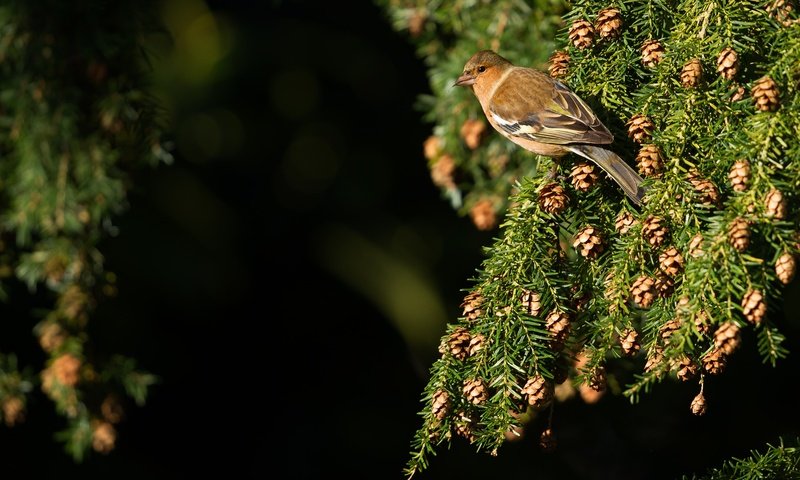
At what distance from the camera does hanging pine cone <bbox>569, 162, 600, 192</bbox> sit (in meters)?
2.68

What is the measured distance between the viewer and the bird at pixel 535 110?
9.45ft

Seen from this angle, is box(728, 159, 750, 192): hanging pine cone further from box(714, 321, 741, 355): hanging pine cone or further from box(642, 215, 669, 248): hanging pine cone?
box(714, 321, 741, 355): hanging pine cone

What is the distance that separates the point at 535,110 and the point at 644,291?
137cm

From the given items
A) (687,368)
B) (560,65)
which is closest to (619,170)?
(560,65)

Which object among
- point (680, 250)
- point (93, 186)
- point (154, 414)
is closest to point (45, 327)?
point (93, 186)

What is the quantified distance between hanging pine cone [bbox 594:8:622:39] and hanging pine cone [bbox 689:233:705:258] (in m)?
0.74

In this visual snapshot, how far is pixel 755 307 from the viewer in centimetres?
207

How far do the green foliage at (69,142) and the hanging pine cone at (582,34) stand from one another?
1731 millimetres

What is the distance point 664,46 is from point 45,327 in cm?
260

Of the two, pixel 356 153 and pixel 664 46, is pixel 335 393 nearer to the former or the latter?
pixel 356 153

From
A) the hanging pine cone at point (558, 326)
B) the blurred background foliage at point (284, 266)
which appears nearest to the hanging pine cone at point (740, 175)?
the hanging pine cone at point (558, 326)

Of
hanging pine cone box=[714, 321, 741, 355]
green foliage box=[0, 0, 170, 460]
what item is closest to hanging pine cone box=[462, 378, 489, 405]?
hanging pine cone box=[714, 321, 741, 355]

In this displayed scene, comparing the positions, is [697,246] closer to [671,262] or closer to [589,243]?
[671,262]

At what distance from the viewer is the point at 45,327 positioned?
3.67m
